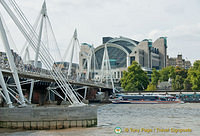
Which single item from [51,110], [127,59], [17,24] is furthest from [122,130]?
[127,59]

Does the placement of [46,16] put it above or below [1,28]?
above

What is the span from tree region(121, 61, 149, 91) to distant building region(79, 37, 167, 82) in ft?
105

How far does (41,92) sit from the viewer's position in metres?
65.8

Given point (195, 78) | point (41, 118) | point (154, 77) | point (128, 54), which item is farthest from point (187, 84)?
point (41, 118)

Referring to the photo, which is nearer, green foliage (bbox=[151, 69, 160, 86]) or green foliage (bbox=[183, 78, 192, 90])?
green foliage (bbox=[183, 78, 192, 90])

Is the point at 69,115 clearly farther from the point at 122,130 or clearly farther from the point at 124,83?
the point at 124,83

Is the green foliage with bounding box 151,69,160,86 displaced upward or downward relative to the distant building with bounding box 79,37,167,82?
downward

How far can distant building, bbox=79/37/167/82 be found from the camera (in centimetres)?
15012

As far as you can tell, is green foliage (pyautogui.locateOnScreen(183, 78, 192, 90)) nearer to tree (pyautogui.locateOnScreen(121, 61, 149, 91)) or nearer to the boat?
tree (pyautogui.locateOnScreen(121, 61, 149, 91))

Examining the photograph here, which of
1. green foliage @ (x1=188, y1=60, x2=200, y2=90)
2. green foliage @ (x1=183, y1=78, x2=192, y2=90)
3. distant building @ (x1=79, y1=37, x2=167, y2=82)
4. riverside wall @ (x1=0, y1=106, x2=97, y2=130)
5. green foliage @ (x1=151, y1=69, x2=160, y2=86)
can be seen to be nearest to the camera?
riverside wall @ (x1=0, y1=106, x2=97, y2=130)

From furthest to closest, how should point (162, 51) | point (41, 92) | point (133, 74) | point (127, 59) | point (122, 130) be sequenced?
point (162, 51)
point (127, 59)
point (133, 74)
point (41, 92)
point (122, 130)

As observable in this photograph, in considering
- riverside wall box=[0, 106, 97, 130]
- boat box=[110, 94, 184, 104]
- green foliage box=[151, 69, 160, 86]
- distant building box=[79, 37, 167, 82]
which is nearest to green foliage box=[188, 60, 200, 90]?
boat box=[110, 94, 184, 104]

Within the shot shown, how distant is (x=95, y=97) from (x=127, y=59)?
167 ft

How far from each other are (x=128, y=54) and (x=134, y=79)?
40999 mm
